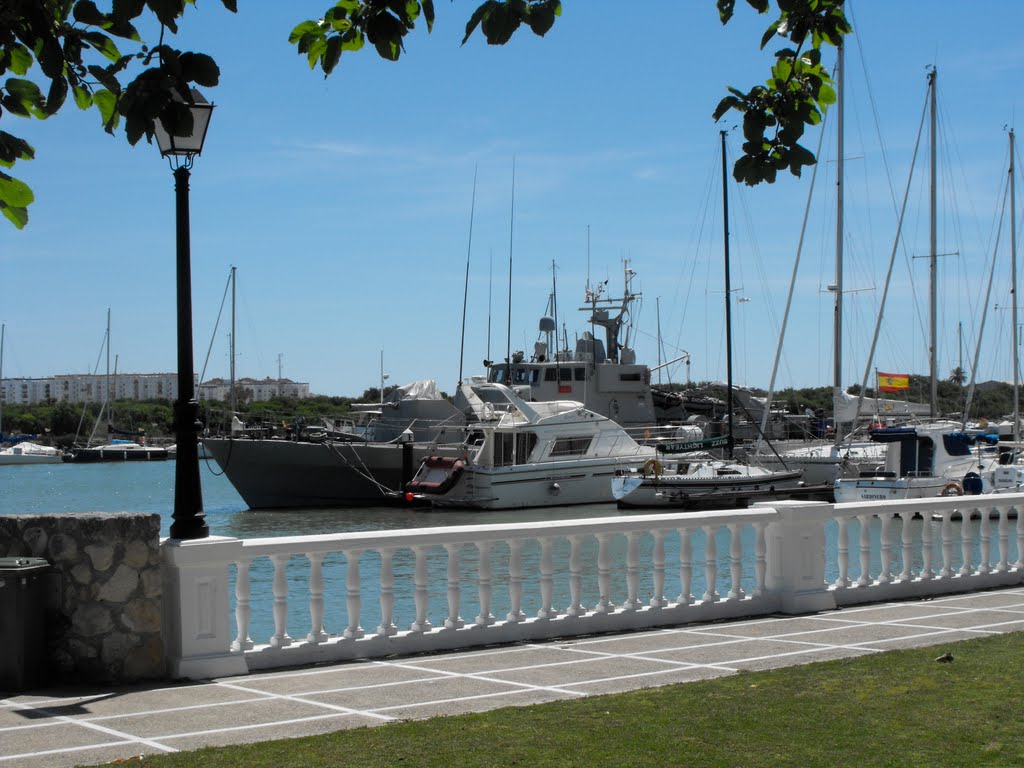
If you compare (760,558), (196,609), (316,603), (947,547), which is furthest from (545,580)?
(947,547)

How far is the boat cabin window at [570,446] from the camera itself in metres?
50.0

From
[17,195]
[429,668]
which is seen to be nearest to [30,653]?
[429,668]

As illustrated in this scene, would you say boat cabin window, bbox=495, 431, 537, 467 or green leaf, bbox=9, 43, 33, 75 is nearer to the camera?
green leaf, bbox=9, 43, 33, 75

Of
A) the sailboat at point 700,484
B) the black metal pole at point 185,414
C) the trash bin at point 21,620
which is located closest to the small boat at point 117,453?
the sailboat at point 700,484

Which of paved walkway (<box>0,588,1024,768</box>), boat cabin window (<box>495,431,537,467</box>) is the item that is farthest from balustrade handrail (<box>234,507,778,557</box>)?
boat cabin window (<box>495,431,537,467</box>)

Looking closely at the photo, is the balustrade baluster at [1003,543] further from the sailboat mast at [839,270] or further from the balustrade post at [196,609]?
the sailboat mast at [839,270]

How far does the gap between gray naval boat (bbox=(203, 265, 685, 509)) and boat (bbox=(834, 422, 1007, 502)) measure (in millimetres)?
16794

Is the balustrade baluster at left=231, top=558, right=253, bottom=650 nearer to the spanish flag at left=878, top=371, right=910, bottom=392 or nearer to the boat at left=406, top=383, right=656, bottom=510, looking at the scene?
the boat at left=406, top=383, right=656, bottom=510

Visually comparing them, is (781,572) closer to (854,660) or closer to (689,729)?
(854,660)

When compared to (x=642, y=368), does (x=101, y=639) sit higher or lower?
lower

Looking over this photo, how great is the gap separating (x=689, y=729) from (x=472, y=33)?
3.74 metres

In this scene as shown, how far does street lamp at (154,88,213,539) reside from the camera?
841 cm

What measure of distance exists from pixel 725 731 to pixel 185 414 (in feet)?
15.0

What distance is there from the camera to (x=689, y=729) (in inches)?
248
